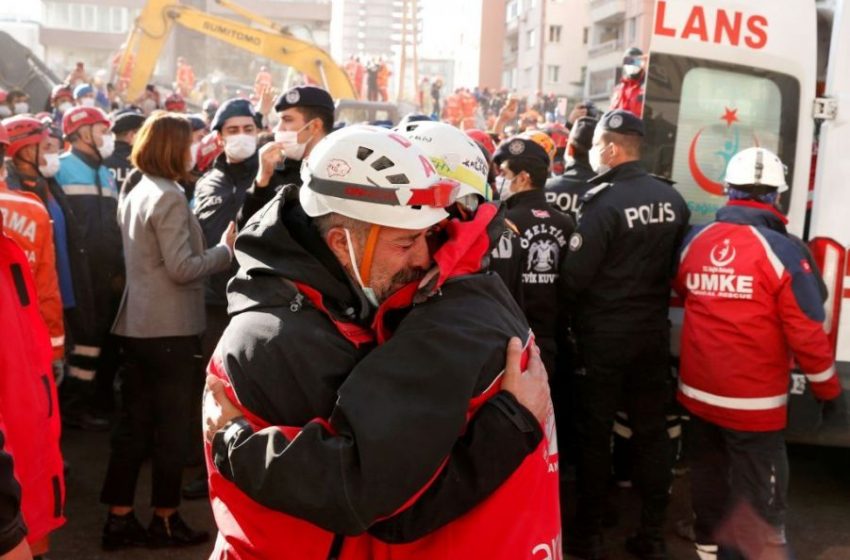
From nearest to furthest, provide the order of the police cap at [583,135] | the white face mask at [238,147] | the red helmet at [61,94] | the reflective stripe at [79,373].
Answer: the white face mask at [238,147] → the police cap at [583,135] → the reflective stripe at [79,373] → the red helmet at [61,94]

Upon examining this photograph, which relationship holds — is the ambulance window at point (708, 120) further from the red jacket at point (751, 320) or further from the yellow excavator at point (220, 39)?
the yellow excavator at point (220, 39)

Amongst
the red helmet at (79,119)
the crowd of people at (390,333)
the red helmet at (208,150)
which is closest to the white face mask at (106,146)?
the crowd of people at (390,333)

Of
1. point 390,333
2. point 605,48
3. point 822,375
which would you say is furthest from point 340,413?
point 605,48

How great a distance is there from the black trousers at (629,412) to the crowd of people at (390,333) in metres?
0.01

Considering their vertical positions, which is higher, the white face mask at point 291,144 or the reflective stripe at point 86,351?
the white face mask at point 291,144

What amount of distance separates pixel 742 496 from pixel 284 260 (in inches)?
114

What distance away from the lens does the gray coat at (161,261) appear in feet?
13.8

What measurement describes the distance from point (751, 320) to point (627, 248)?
0.76 metres

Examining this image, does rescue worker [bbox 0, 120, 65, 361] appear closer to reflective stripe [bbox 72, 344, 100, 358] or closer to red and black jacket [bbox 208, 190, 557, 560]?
reflective stripe [bbox 72, 344, 100, 358]

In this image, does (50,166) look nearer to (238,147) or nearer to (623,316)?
(238,147)

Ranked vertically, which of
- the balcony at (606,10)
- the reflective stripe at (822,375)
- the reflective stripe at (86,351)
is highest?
the balcony at (606,10)

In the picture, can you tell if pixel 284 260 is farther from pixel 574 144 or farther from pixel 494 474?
pixel 574 144

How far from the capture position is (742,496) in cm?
402

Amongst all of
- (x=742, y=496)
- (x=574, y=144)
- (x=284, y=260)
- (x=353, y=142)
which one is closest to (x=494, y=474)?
(x=284, y=260)
